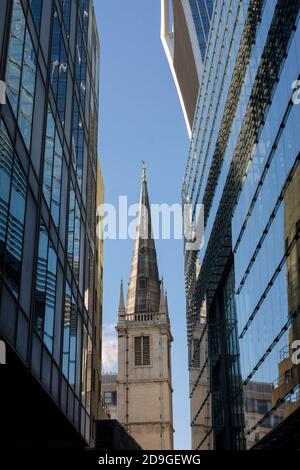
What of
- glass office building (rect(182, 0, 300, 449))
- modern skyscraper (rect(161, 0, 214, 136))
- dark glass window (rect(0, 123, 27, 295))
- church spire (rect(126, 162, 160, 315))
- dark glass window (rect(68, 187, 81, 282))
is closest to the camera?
dark glass window (rect(0, 123, 27, 295))

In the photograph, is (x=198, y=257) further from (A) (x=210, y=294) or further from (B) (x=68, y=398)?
→ (B) (x=68, y=398)

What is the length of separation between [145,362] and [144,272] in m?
17.3

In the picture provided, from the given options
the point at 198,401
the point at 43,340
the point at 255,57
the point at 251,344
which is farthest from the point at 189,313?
the point at 43,340

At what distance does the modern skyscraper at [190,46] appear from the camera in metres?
103

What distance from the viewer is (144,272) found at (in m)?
120

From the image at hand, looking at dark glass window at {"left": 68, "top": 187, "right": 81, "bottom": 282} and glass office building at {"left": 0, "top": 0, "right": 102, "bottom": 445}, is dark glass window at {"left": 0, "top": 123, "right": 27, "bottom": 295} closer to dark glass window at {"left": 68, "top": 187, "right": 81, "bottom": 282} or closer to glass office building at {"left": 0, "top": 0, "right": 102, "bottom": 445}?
glass office building at {"left": 0, "top": 0, "right": 102, "bottom": 445}

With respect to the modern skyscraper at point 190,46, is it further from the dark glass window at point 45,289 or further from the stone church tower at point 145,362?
the dark glass window at point 45,289

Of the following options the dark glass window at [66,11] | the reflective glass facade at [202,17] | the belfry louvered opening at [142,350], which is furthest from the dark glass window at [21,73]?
the belfry louvered opening at [142,350]

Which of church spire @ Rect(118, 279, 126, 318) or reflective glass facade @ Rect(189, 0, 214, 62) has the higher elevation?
reflective glass facade @ Rect(189, 0, 214, 62)

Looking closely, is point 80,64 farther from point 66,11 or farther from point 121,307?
point 121,307

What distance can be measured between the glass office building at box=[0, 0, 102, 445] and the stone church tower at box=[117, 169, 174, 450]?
251 feet

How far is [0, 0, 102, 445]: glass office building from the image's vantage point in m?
17.7

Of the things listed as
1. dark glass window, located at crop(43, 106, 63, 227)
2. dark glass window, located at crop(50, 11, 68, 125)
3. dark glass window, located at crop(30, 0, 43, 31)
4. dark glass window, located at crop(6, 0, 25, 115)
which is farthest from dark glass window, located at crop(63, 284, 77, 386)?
dark glass window, located at crop(30, 0, 43, 31)
